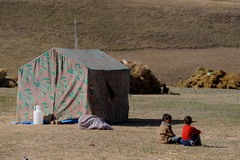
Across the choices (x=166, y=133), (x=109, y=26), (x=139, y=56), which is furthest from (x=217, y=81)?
(x=109, y=26)

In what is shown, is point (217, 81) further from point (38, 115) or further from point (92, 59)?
point (38, 115)

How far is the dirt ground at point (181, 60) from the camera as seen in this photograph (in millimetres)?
49094

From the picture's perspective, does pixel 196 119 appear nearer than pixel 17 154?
No

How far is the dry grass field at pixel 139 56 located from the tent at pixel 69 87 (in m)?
0.67

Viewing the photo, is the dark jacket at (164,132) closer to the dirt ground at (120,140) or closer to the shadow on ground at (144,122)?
the dirt ground at (120,140)

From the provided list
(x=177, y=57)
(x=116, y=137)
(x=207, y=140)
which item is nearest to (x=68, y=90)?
(x=116, y=137)

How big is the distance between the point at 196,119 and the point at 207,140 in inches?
198

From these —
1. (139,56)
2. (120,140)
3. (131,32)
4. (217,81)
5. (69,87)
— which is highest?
(131,32)

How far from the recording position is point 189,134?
9633mm

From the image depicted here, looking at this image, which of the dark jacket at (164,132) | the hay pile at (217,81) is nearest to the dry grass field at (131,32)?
the hay pile at (217,81)

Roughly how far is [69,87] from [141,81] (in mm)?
16800

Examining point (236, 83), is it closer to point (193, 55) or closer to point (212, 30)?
point (193, 55)

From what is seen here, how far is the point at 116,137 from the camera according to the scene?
10.9 meters

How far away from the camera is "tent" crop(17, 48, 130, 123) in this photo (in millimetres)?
13539
